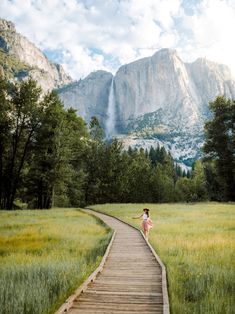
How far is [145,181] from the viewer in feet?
326

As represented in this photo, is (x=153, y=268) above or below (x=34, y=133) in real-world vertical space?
below

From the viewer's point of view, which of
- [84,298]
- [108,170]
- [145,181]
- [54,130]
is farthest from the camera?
[145,181]

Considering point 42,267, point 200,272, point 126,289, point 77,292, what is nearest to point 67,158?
point 42,267

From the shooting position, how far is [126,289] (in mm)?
10781

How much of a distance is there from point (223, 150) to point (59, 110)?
31.4 m

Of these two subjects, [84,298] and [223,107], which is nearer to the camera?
[84,298]

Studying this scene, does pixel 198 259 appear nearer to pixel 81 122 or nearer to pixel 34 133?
pixel 34 133

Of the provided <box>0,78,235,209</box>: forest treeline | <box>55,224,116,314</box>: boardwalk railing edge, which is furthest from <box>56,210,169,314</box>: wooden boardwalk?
<box>0,78,235,209</box>: forest treeline

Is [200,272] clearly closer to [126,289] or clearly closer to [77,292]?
[126,289]

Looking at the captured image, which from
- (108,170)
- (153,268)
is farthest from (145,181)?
(153,268)

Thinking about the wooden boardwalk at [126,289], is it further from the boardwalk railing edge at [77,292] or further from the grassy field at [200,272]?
the grassy field at [200,272]

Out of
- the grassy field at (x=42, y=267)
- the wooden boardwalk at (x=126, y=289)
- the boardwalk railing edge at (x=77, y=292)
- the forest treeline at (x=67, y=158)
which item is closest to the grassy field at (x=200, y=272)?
the wooden boardwalk at (x=126, y=289)

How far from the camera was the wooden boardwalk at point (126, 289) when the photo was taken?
8820mm

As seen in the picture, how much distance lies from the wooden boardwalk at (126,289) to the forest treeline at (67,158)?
3827 centimetres
